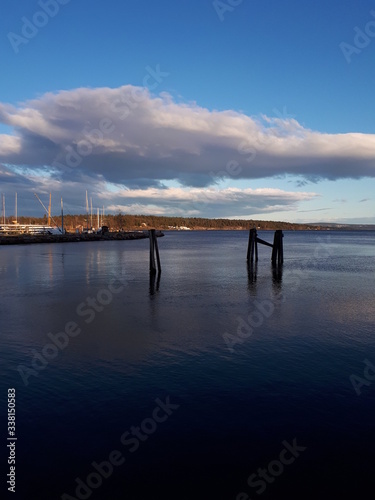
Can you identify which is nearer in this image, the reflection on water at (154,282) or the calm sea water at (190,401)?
the calm sea water at (190,401)

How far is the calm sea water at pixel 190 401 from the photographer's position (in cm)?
765

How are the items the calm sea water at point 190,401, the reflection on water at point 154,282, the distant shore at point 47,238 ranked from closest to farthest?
the calm sea water at point 190,401 → the reflection on water at point 154,282 → the distant shore at point 47,238

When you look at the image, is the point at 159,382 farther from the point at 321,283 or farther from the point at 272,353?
the point at 321,283

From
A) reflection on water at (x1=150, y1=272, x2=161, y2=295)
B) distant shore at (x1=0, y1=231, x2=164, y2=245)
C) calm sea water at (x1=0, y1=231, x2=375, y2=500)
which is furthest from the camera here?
distant shore at (x1=0, y1=231, x2=164, y2=245)

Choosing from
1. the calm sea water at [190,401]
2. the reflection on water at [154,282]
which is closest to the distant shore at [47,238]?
the reflection on water at [154,282]

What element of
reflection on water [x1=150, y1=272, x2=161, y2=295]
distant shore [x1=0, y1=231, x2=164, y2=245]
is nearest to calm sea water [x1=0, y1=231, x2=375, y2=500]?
reflection on water [x1=150, y1=272, x2=161, y2=295]

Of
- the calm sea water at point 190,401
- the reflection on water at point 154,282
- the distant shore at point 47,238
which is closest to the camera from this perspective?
the calm sea water at point 190,401

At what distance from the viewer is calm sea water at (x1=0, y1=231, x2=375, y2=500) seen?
25.1 ft

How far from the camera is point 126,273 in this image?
135 feet

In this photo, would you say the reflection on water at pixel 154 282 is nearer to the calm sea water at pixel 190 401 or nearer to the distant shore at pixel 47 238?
the calm sea water at pixel 190 401

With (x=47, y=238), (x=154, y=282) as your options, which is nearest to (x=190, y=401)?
(x=154, y=282)

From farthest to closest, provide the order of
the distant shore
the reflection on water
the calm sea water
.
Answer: the distant shore
the reflection on water
the calm sea water

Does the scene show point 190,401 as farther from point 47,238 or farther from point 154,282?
point 47,238

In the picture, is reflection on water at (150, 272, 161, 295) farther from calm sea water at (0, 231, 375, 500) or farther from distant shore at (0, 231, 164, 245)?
distant shore at (0, 231, 164, 245)
